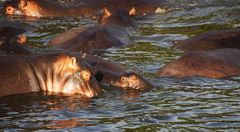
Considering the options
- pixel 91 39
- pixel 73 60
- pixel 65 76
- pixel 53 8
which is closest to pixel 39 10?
pixel 53 8

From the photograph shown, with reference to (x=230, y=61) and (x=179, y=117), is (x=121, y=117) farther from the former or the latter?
(x=230, y=61)

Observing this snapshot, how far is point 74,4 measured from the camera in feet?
60.2

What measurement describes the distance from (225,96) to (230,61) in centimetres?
138

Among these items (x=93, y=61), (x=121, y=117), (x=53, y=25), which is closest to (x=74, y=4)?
(x=53, y=25)

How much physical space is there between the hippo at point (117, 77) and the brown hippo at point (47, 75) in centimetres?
36

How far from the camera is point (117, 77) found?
1018cm

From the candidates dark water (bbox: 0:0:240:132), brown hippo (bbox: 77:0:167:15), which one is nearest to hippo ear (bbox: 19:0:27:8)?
brown hippo (bbox: 77:0:167:15)

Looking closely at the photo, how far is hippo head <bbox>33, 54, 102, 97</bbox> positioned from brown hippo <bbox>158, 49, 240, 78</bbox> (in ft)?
4.11

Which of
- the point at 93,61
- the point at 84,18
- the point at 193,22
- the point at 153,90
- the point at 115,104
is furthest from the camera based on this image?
the point at 84,18

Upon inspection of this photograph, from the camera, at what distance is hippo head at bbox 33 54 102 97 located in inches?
380

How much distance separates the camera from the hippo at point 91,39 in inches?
503

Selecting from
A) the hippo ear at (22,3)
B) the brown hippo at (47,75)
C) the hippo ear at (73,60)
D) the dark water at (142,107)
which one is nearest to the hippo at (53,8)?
the hippo ear at (22,3)

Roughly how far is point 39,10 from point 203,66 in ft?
24.7

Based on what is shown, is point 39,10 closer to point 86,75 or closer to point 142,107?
point 86,75
